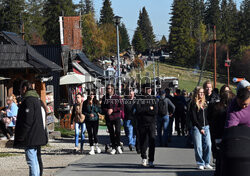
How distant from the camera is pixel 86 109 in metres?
14.8

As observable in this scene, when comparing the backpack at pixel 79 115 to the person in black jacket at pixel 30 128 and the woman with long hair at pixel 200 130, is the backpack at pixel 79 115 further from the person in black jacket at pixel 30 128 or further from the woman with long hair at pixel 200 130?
the person in black jacket at pixel 30 128

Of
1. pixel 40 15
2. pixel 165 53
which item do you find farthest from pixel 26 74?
pixel 165 53

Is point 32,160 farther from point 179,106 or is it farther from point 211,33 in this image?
point 211,33

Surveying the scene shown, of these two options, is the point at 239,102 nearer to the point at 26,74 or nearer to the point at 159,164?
the point at 159,164

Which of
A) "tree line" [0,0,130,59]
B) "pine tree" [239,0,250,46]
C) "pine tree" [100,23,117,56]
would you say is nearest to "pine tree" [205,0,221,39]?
"pine tree" [239,0,250,46]

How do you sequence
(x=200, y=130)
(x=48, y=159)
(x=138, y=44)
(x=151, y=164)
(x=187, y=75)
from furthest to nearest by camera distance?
(x=138, y=44) < (x=187, y=75) < (x=48, y=159) < (x=151, y=164) < (x=200, y=130)

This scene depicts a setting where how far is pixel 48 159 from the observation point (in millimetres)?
14398

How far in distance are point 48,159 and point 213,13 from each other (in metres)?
152

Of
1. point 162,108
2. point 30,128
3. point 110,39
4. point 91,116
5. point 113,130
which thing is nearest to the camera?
point 30,128

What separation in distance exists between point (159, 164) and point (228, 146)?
644cm

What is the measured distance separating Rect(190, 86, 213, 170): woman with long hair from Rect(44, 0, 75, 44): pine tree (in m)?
67.8

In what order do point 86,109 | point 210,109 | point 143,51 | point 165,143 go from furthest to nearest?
point 143,51 < point 165,143 < point 86,109 < point 210,109

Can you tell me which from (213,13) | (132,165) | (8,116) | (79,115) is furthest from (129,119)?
(213,13)

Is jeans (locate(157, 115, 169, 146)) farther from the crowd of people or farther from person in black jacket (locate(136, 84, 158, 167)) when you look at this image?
person in black jacket (locate(136, 84, 158, 167))
